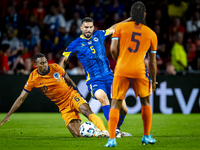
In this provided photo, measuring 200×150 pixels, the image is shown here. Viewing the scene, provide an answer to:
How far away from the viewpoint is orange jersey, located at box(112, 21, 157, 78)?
4.67 metres

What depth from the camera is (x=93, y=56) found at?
640cm

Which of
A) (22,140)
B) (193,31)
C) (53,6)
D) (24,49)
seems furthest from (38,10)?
(22,140)

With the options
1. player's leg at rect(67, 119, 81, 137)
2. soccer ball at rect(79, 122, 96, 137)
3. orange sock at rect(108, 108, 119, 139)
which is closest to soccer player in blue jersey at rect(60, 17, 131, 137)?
soccer ball at rect(79, 122, 96, 137)

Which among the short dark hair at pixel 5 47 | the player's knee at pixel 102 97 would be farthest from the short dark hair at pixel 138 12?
the short dark hair at pixel 5 47

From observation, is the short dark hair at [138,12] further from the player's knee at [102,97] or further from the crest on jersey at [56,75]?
the crest on jersey at [56,75]

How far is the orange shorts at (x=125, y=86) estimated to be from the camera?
4.71 metres

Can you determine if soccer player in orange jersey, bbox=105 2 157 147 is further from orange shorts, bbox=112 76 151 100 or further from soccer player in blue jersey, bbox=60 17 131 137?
soccer player in blue jersey, bbox=60 17 131 137

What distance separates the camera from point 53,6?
43.2 ft

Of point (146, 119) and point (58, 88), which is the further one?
point (58, 88)

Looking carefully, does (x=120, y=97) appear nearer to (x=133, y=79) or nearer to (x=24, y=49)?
(x=133, y=79)

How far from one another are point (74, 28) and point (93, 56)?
626cm

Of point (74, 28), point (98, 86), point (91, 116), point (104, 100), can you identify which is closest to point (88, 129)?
point (91, 116)

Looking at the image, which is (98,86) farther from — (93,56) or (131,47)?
(131,47)

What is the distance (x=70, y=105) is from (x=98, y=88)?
87cm
